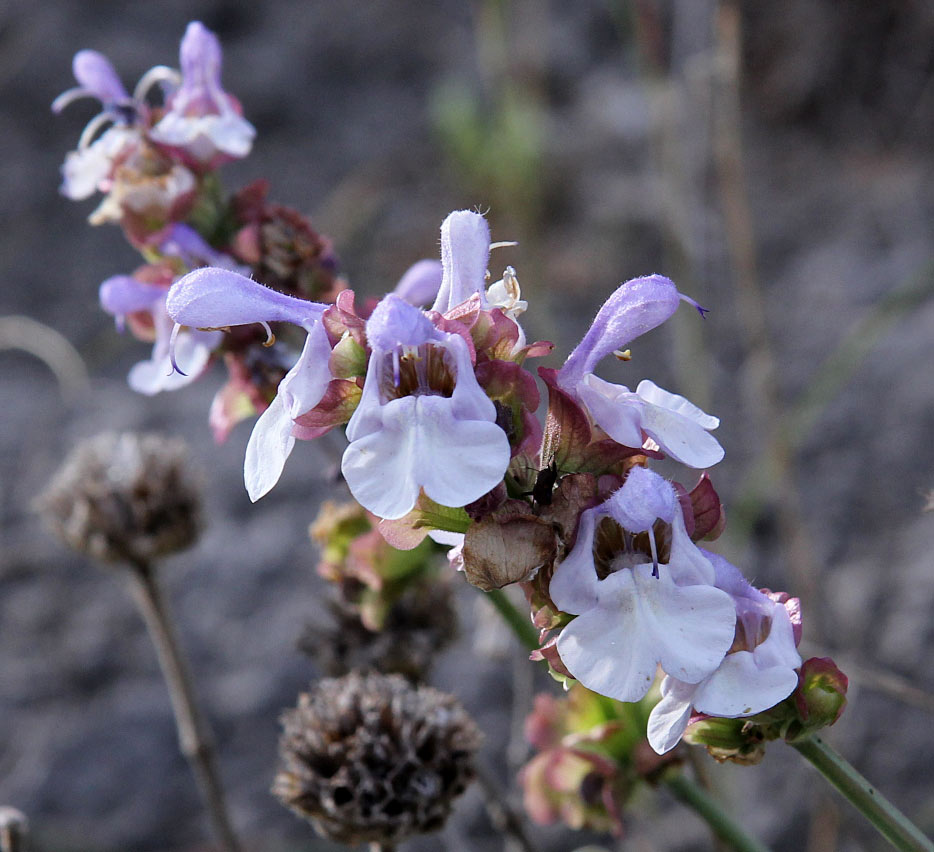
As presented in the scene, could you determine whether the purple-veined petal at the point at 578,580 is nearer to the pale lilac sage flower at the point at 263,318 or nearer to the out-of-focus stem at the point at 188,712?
the pale lilac sage flower at the point at 263,318

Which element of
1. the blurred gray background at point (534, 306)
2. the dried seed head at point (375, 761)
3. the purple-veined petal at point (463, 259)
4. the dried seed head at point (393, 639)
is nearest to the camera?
the purple-veined petal at point (463, 259)

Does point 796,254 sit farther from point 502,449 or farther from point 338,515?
point 502,449

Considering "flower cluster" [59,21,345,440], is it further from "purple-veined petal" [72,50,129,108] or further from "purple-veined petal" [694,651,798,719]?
"purple-veined petal" [694,651,798,719]

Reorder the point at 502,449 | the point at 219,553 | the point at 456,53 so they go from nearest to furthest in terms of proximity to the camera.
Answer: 1. the point at 502,449
2. the point at 219,553
3. the point at 456,53

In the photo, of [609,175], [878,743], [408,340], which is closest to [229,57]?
[609,175]

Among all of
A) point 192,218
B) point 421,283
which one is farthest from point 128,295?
point 421,283

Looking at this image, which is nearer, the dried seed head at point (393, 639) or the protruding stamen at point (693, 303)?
the protruding stamen at point (693, 303)

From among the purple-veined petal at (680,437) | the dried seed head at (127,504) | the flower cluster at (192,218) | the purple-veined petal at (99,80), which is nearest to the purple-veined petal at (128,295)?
the flower cluster at (192,218)
